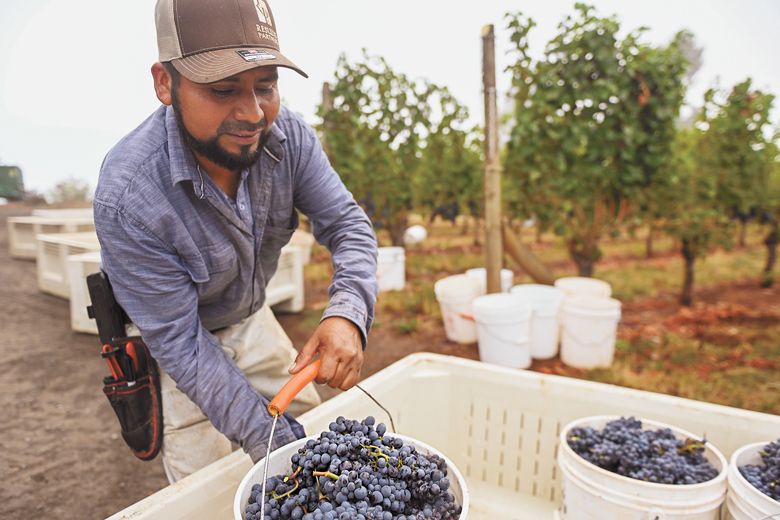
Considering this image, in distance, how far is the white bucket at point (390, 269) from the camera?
680 centimetres

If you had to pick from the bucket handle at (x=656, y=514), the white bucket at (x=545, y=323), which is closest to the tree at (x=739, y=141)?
the white bucket at (x=545, y=323)

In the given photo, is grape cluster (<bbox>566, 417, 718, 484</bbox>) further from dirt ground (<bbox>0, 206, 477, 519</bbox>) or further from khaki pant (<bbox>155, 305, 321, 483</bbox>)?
dirt ground (<bbox>0, 206, 477, 519</bbox>)

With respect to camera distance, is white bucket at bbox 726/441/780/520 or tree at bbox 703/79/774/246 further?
tree at bbox 703/79/774/246

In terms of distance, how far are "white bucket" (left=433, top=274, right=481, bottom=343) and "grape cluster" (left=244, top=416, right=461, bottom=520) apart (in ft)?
12.1

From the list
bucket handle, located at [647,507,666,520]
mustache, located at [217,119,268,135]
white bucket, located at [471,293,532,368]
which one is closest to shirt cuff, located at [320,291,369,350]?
mustache, located at [217,119,268,135]

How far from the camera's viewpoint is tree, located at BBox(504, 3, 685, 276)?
17.4 feet

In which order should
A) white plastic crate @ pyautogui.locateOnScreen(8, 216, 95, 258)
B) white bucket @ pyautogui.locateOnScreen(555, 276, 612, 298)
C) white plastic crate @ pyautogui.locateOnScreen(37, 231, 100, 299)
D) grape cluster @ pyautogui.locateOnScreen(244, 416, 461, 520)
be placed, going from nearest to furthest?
grape cluster @ pyautogui.locateOnScreen(244, 416, 461, 520) → white bucket @ pyautogui.locateOnScreen(555, 276, 612, 298) → white plastic crate @ pyautogui.locateOnScreen(37, 231, 100, 299) → white plastic crate @ pyautogui.locateOnScreen(8, 216, 95, 258)

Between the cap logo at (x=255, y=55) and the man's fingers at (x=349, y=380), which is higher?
the cap logo at (x=255, y=55)

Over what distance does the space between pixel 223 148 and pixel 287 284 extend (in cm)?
450

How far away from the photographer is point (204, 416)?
1838mm

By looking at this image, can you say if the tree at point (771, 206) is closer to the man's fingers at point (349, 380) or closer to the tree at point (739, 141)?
the tree at point (739, 141)

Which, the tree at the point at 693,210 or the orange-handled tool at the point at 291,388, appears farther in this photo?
the tree at the point at 693,210

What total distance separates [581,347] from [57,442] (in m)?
3.95

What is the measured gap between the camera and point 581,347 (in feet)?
14.0
